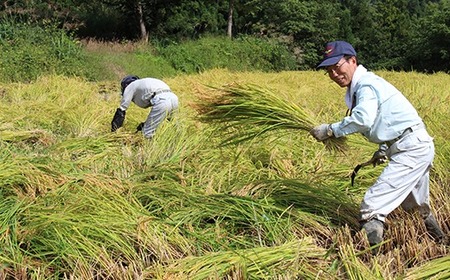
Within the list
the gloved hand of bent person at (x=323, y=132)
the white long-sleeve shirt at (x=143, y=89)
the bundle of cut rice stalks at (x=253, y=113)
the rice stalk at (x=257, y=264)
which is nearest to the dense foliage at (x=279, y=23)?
the white long-sleeve shirt at (x=143, y=89)

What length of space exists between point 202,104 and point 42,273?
1.22m

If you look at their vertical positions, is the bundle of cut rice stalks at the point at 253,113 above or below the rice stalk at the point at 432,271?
above

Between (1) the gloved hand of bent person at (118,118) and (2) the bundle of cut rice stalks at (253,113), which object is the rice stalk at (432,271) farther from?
(1) the gloved hand of bent person at (118,118)

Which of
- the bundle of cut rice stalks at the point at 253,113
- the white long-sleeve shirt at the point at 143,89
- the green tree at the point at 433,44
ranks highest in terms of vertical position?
the bundle of cut rice stalks at the point at 253,113

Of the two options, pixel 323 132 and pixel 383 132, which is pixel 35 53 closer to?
pixel 323 132

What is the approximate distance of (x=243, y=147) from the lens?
3.38 meters

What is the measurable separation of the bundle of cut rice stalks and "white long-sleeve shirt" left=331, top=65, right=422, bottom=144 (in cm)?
26

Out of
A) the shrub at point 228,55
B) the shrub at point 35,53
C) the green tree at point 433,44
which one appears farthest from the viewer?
the green tree at point 433,44

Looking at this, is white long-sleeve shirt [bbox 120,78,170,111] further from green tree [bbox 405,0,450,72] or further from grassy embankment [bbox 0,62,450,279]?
green tree [bbox 405,0,450,72]

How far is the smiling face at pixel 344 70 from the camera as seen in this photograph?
2311 mm

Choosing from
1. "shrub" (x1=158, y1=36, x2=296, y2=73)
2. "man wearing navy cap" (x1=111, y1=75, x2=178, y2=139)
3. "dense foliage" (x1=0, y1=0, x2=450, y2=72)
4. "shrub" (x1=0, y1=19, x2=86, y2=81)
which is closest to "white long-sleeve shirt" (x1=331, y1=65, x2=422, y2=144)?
"man wearing navy cap" (x1=111, y1=75, x2=178, y2=139)

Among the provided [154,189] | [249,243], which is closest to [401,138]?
[249,243]

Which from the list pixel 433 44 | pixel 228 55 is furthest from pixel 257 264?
pixel 433 44

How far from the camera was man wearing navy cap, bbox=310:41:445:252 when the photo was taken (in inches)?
88.2
